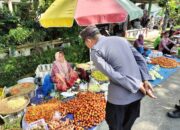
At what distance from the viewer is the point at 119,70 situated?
222cm

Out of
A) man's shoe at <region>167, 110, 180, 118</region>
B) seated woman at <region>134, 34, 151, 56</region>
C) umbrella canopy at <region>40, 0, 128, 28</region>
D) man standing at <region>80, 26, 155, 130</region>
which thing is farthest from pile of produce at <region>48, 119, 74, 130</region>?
seated woman at <region>134, 34, 151, 56</region>

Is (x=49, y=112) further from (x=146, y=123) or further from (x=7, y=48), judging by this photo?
(x=7, y=48)

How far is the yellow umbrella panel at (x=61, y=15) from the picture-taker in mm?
4383

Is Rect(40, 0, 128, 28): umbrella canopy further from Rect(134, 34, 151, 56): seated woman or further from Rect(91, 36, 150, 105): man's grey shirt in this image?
Rect(134, 34, 151, 56): seated woman

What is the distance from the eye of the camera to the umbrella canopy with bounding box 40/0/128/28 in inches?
161

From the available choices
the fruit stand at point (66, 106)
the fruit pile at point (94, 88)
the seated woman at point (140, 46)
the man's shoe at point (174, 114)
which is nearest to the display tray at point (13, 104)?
the fruit stand at point (66, 106)

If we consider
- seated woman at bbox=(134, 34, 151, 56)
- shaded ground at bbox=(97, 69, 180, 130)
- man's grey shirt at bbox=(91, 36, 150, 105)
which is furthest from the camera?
seated woman at bbox=(134, 34, 151, 56)

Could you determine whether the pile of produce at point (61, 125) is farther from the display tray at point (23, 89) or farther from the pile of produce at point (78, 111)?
the display tray at point (23, 89)

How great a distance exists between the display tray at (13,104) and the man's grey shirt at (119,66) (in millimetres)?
2358

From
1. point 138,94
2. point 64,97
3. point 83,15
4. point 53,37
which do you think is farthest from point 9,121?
point 53,37

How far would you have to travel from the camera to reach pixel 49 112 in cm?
386

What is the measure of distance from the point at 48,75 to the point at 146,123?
8.02 ft

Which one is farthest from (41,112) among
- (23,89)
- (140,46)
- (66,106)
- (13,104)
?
(140,46)

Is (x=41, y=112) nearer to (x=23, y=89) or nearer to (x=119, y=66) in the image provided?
(x=23, y=89)
